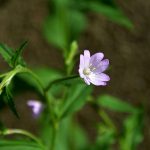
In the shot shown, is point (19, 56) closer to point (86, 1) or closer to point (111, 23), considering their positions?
point (86, 1)

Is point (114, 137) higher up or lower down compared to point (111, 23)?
lower down

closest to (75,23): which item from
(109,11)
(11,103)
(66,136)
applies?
(109,11)

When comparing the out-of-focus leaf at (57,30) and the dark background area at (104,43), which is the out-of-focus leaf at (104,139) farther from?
the dark background area at (104,43)

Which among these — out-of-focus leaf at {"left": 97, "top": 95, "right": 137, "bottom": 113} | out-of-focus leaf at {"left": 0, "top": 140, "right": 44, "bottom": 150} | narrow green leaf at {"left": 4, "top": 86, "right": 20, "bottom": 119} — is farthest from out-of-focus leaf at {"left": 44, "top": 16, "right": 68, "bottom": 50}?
narrow green leaf at {"left": 4, "top": 86, "right": 20, "bottom": 119}

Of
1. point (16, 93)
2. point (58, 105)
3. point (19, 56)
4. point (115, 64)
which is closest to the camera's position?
point (19, 56)

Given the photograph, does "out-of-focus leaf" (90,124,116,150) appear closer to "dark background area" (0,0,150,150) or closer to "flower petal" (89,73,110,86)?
"flower petal" (89,73,110,86)

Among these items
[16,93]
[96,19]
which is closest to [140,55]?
[96,19]
